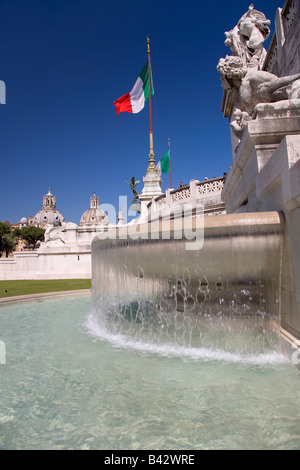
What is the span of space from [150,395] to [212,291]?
149 cm

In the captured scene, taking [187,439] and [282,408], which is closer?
[187,439]

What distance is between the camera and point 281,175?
3.26 meters

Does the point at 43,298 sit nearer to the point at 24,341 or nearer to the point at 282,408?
the point at 24,341

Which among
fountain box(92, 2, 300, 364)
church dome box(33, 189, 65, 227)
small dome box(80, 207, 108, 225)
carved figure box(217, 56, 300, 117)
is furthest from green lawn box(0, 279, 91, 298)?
church dome box(33, 189, 65, 227)

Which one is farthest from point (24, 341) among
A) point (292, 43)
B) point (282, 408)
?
point (292, 43)

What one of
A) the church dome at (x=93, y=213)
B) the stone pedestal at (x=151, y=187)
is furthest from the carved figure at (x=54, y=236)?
the church dome at (x=93, y=213)

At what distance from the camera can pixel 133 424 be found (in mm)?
2092

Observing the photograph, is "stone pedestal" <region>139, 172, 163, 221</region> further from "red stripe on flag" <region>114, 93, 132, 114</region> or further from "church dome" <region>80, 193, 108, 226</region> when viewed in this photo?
"church dome" <region>80, 193, 108, 226</region>

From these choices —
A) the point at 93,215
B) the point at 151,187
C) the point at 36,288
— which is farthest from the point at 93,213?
the point at 36,288

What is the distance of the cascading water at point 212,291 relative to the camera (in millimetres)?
3299

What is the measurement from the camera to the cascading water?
3299 mm

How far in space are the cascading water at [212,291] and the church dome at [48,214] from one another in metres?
130

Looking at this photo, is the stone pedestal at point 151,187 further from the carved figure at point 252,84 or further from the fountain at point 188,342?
the fountain at point 188,342
